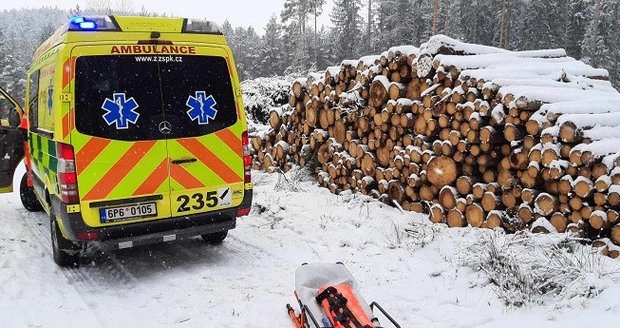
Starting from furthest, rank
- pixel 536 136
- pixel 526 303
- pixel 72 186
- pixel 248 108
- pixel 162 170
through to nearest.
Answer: pixel 248 108 < pixel 536 136 < pixel 162 170 < pixel 72 186 < pixel 526 303

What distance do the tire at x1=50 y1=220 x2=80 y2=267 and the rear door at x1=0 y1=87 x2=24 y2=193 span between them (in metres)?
3.03

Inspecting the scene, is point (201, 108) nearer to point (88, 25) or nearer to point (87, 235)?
point (88, 25)

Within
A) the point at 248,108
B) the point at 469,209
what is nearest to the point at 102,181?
the point at 469,209

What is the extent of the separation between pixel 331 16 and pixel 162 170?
54028 mm

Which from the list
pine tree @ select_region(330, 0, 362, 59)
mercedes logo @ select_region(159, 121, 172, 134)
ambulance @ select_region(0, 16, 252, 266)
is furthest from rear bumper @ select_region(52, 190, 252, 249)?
pine tree @ select_region(330, 0, 362, 59)

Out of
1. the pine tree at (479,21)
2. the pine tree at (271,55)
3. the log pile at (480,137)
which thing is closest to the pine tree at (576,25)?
the pine tree at (479,21)

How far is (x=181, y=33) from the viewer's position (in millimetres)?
4684

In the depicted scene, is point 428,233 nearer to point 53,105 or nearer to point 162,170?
point 162,170

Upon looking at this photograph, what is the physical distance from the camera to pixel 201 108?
4695 millimetres

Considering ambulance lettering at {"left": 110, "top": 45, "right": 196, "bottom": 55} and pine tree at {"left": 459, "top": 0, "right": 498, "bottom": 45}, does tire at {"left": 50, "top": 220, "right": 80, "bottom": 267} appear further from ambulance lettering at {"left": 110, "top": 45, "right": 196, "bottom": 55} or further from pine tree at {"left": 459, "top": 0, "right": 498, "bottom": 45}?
pine tree at {"left": 459, "top": 0, "right": 498, "bottom": 45}

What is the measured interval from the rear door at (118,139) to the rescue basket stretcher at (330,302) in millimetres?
1808

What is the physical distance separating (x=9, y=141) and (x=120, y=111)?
166 inches

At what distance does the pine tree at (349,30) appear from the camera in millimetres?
49869

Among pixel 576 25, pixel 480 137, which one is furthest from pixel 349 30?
pixel 480 137
